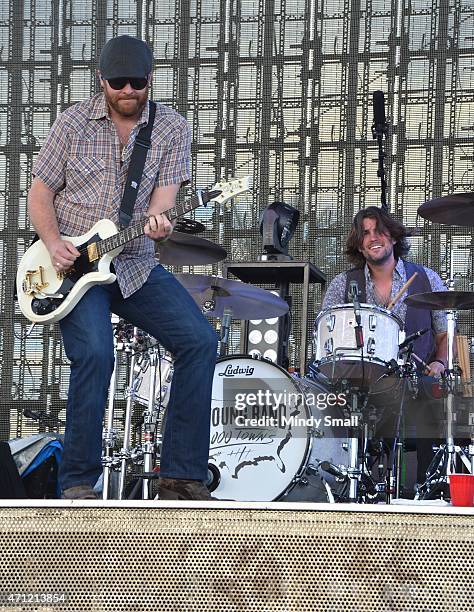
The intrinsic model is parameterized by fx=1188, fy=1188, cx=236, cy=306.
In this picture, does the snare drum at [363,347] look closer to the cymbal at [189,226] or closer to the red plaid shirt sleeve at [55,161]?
the cymbal at [189,226]

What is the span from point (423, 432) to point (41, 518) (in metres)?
3.41

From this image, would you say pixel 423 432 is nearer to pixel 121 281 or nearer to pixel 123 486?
pixel 123 486

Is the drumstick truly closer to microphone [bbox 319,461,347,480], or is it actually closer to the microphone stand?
the microphone stand

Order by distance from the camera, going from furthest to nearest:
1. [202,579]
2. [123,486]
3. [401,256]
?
[401,256], [123,486], [202,579]

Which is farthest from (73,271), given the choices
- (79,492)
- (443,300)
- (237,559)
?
(443,300)

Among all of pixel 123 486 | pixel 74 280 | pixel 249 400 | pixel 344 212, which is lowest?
pixel 123 486

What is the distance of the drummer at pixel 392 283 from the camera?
19.2 feet

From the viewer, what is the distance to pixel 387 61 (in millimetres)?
7070

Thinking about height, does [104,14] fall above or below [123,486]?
above

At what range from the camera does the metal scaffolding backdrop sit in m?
7.01

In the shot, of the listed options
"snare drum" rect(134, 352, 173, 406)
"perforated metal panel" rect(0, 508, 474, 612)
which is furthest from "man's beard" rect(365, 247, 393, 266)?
"perforated metal panel" rect(0, 508, 474, 612)

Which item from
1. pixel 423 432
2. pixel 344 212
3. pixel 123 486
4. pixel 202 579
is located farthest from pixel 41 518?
pixel 344 212

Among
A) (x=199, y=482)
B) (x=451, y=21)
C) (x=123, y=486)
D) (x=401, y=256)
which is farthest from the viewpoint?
(x=451, y=21)

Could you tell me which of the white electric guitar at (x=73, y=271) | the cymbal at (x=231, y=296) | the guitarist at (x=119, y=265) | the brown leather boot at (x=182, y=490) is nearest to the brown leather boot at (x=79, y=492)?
the guitarist at (x=119, y=265)
